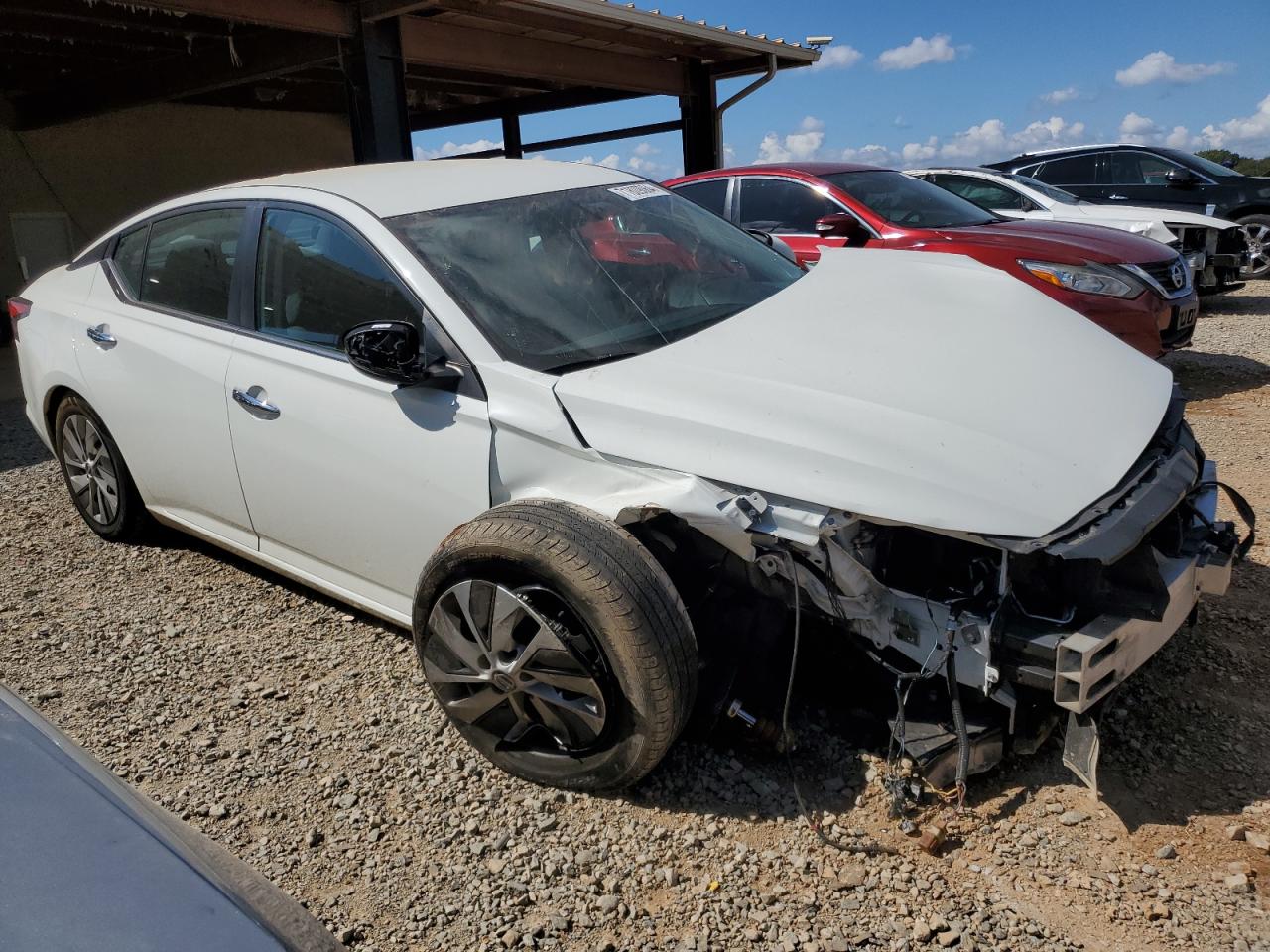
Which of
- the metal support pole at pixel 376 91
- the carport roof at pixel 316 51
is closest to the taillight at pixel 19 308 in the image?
the carport roof at pixel 316 51

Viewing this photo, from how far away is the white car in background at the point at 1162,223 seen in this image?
945 cm

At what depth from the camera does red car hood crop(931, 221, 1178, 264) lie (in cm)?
628

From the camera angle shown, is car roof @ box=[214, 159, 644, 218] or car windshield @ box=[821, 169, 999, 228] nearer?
car roof @ box=[214, 159, 644, 218]

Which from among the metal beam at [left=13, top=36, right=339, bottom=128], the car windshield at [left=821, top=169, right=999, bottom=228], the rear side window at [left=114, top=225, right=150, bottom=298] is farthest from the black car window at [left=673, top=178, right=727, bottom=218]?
the rear side window at [left=114, top=225, right=150, bottom=298]

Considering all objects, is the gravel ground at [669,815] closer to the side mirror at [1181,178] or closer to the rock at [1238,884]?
the rock at [1238,884]

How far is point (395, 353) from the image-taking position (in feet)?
9.24

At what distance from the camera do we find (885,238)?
6660mm

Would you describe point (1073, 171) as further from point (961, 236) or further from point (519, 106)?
point (519, 106)

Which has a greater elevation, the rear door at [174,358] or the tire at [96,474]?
the rear door at [174,358]

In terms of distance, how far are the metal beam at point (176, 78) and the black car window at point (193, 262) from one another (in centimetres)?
461

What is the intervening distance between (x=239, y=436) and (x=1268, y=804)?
130 inches

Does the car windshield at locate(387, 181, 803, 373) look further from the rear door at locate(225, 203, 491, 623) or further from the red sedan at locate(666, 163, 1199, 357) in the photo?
the red sedan at locate(666, 163, 1199, 357)

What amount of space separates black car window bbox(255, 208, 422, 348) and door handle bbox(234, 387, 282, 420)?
0.23 m

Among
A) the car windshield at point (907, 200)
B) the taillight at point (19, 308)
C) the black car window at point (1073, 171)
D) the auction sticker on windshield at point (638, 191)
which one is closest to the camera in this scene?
the auction sticker on windshield at point (638, 191)
